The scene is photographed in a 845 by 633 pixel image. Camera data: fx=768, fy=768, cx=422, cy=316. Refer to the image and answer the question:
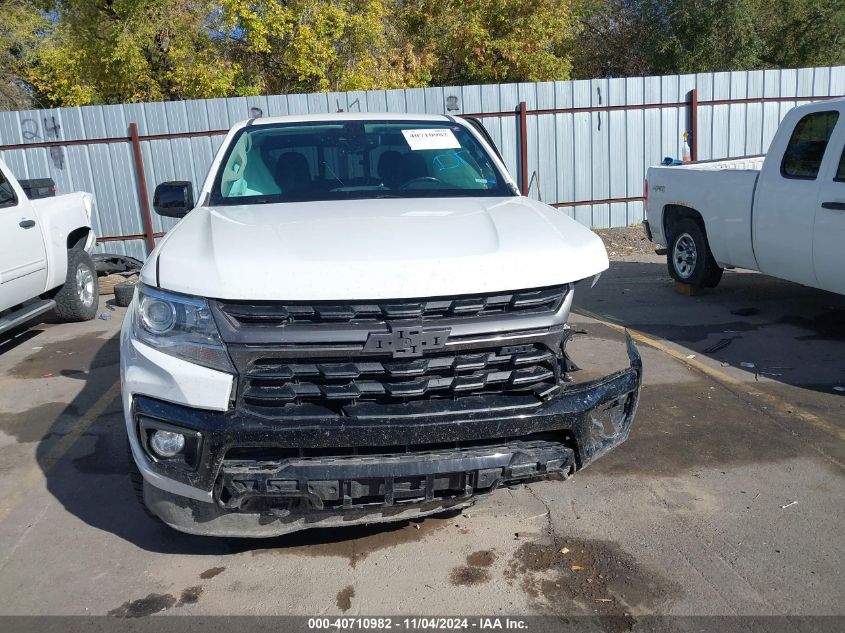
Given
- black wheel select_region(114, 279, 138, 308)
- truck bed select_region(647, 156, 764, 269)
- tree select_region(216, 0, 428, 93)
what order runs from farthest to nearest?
tree select_region(216, 0, 428, 93), black wheel select_region(114, 279, 138, 308), truck bed select_region(647, 156, 764, 269)

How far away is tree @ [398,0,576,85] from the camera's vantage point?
22.1 m

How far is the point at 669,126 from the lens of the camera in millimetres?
13797

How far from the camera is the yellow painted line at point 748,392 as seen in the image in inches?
192

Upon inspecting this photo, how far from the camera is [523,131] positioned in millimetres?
12984

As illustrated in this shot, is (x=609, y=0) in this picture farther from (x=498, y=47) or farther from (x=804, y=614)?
(x=804, y=614)

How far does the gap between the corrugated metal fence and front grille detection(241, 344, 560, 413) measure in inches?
324

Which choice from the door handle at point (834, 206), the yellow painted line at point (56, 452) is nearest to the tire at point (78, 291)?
the yellow painted line at point (56, 452)

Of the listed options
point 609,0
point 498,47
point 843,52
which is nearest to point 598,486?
point 498,47

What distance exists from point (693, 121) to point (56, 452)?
12192 millimetres

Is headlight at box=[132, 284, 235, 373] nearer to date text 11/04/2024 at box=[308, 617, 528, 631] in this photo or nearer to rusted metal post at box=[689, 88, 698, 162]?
date text 11/04/2024 at box=[308, 617, 528, 631]

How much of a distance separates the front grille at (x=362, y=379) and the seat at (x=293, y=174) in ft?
5.27

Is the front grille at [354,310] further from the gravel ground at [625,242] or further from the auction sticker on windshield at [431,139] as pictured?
the gravel ground at [625,242]

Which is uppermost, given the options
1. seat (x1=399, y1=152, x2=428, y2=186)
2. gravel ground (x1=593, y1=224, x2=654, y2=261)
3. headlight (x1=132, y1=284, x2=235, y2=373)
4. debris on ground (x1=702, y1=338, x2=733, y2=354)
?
seat (x1=399, y1=152, x2=428, y2=186)

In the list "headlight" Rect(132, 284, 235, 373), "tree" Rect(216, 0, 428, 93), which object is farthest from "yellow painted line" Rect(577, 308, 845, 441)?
"tree" Rect(216, 0, 428, 93)
